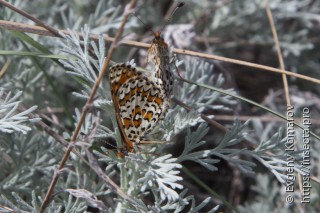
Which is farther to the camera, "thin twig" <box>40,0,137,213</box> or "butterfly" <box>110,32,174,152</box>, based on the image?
"butterfly" <box>110,32,174,152</box>

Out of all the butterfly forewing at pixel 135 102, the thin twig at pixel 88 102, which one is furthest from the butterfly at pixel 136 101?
the thin twig at pixel 88 102

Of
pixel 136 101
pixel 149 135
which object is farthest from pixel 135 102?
pixel 149 135

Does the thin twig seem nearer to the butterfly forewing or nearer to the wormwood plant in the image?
the wormwood plant

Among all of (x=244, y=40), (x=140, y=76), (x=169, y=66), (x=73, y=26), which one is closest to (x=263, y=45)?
(x=244, y=40)

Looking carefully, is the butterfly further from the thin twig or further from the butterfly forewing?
the thin twig

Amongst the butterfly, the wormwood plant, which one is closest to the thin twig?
the wormwood plant

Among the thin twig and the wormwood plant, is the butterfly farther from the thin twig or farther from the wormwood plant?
the thin twig

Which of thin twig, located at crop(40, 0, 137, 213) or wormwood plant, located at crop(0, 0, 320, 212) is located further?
wormwood plant, located at crop(0, 0, 320, 212)

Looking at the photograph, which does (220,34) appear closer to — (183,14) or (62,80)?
(183,14)
